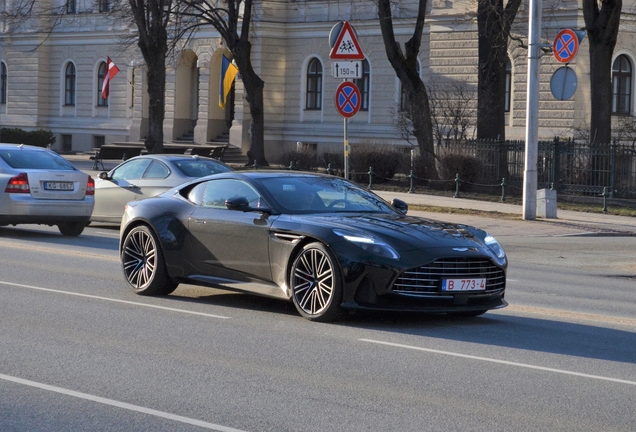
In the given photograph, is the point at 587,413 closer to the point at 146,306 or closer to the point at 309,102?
the point at 146,306

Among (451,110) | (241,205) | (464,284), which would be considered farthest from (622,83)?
(464,284)

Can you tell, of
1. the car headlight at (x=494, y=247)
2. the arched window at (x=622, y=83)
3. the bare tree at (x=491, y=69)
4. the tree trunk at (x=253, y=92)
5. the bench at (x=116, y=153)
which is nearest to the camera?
the car headlight at (x=494, y=247)

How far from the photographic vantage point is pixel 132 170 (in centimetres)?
2002

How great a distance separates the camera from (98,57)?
6069 centimetres

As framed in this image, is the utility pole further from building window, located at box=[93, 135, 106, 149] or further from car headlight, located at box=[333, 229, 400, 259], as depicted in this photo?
building window, located at box=[93, 135, 106, 149]

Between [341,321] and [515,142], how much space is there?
22.8m

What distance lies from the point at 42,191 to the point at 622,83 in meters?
31.9

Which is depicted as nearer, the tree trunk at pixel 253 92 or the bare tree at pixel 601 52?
the bare tree at pixel 601 52

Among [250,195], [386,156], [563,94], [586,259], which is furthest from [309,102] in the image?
[250,195]

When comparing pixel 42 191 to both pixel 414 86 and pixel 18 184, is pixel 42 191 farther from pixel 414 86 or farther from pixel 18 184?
pixel 414 86

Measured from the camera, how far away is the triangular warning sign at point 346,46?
19984 millimetres

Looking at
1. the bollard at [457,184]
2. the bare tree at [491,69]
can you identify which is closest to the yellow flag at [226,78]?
the bare tree at [491,69]

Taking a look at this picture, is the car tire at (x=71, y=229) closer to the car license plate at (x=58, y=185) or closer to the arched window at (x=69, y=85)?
the car license plate at (x=58, y=185)

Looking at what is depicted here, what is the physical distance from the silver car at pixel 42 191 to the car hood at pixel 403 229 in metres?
8.96
